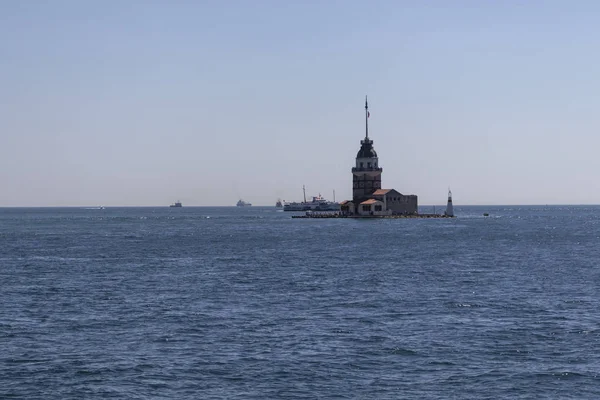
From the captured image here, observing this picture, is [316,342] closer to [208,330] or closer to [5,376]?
[208,330]

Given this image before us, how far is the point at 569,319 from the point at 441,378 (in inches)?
580

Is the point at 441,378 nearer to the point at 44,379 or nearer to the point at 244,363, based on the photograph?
the point at 244,363

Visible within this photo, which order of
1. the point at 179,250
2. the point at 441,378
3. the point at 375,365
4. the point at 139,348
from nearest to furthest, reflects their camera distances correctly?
the point at 441,378
the point at 375,365
the point at 139,348
the point at 179,250

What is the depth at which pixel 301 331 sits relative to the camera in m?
39.6

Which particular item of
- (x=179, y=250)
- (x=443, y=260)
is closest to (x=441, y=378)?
(x=443, y=260)

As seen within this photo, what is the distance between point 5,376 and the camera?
3112 cm

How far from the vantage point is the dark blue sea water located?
2995 centimetres

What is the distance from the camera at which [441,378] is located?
30688mm

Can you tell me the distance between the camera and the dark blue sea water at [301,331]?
98.3ft

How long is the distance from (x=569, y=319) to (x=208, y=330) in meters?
19.4

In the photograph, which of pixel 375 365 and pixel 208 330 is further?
pixel 208 330

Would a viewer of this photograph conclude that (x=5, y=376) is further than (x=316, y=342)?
No

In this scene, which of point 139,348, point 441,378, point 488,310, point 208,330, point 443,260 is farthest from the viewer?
point 443,260

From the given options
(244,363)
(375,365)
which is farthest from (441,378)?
(244,363)
